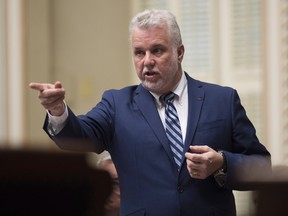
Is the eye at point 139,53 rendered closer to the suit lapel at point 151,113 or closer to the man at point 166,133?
the man at point 166,133

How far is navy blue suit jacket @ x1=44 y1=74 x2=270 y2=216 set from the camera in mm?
2260

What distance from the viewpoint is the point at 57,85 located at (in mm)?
2070

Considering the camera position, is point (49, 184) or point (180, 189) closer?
point (49, 184)

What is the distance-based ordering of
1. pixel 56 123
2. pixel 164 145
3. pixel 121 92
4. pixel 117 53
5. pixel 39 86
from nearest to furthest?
pixel 39 86 < pixel 56 123 < pixel 164 145 < pixel 121 92 < pixel 117 53

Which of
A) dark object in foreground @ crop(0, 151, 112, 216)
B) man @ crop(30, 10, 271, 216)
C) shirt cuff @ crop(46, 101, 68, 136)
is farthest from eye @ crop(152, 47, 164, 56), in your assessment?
dark object in foreground @ crop(0, 151, 112, 216)

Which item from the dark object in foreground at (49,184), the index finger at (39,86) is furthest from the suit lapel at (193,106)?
the dark object in foreground at (49,184)

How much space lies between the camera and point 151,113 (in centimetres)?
240

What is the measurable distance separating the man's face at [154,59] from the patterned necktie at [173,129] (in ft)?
0.16

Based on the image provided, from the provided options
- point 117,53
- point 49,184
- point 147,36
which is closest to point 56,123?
point 147,36

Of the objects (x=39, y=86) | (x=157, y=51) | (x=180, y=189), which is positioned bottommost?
(x=180, y=189)

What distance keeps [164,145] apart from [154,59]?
0.32 metres

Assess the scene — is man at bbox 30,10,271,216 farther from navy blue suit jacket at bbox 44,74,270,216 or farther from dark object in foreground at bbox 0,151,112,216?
dark object in foreground at bbox 0,151,112,216

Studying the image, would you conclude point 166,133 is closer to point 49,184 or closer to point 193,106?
point 193,106

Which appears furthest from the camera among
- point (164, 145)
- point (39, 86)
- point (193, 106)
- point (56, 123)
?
point (193, 106)
